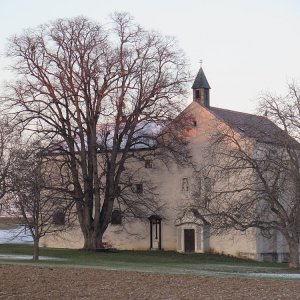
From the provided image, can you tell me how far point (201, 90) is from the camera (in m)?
62.2

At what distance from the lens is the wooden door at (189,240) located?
5953 cm

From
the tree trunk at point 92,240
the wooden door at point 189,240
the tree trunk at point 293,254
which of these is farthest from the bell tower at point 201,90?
the tree trunk at point 293,254

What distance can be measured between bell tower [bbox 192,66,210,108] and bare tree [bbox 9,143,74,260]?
1451cm

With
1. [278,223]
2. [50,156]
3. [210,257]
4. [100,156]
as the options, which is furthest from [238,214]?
[100,156]

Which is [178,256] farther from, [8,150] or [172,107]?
[8,150]

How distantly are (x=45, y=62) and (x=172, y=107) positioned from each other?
33.5 feet

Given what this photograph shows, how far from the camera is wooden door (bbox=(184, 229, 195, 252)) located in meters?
59.5

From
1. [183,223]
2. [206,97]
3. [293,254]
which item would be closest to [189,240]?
[183,223]

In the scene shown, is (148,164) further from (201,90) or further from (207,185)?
(207,185)

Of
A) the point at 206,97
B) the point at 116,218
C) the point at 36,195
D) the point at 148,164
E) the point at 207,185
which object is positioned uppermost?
the point at 206,97

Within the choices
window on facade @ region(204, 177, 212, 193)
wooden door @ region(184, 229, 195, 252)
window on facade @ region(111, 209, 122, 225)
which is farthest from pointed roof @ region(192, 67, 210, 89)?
window on facade @ region(204, 177, 212, 193)

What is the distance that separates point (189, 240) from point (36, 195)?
22.1m

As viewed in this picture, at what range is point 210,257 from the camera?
176ft

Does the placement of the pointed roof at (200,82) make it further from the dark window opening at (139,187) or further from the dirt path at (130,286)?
the dirt path at (130,286)
